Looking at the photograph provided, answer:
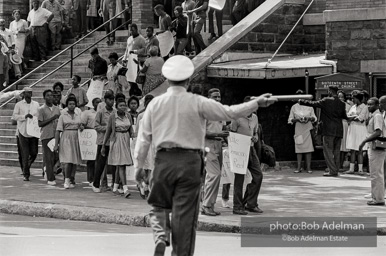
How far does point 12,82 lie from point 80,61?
193 centimetres

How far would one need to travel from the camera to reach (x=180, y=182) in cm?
902

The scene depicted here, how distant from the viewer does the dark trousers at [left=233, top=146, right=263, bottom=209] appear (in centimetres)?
1492

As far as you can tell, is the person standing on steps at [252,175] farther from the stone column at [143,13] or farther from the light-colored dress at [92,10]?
the light-colored dress at [92,10]

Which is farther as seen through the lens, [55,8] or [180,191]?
[55,8]

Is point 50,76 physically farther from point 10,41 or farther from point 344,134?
point 344,134

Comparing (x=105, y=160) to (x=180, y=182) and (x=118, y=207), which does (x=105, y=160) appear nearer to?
(x=118, y=207)

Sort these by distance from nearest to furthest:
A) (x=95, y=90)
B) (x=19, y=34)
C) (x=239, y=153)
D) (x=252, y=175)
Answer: (x=239, y=153), (x=252, y=175), (x=95, y=90), (x=19, y=34)

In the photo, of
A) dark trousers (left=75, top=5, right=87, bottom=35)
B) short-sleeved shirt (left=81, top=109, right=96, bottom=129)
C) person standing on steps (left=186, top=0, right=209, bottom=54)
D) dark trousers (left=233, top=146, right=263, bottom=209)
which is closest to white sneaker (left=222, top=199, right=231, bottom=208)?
dark trousers (left=233, top=146, right=263, bottom=209)

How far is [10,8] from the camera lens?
30.7 m

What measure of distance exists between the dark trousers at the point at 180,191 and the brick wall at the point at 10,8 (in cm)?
2232

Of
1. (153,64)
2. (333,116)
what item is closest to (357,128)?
(333,116)

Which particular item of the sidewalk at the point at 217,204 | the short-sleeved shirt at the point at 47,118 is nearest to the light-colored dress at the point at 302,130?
the sidewalk at the point at 217,204

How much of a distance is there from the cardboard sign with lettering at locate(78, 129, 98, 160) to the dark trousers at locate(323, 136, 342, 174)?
508 cm

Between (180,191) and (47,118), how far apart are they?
1035cm
